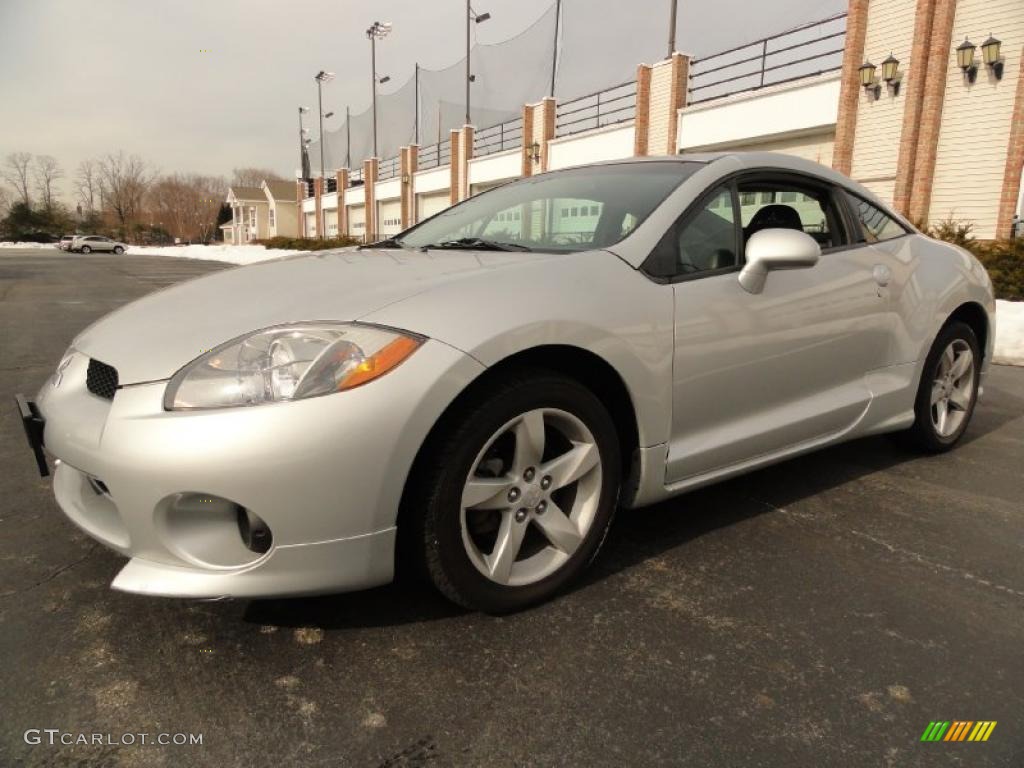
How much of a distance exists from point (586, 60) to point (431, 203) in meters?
13.0

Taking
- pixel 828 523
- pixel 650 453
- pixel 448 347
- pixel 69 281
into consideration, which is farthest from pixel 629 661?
pixel 69 281

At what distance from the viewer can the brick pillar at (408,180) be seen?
4106cm

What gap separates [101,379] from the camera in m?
2.00

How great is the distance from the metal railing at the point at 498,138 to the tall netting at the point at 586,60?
1.41ft

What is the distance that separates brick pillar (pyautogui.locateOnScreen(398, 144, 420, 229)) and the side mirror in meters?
39.5

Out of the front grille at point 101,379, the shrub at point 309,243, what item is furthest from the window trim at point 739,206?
the shrub at point 309,243

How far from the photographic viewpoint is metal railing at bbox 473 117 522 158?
31.3m

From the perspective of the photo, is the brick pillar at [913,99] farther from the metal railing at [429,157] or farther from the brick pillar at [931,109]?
the metal railing at [429,157]

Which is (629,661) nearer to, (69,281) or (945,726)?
(945,726)

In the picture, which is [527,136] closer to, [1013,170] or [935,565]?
[1013,170]

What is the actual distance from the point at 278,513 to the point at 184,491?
23cm

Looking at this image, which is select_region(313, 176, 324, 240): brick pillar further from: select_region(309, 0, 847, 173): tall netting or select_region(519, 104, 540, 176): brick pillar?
select_region(519, 104, 540, 176): brick pillar

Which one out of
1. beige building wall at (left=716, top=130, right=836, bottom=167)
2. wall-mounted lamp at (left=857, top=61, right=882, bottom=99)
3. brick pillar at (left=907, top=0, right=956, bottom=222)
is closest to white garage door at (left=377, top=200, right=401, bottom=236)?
beige building wall at (left=716, top=130, right=836, bottom=167)

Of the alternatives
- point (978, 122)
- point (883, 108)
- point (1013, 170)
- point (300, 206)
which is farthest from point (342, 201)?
point (1013, 170)
